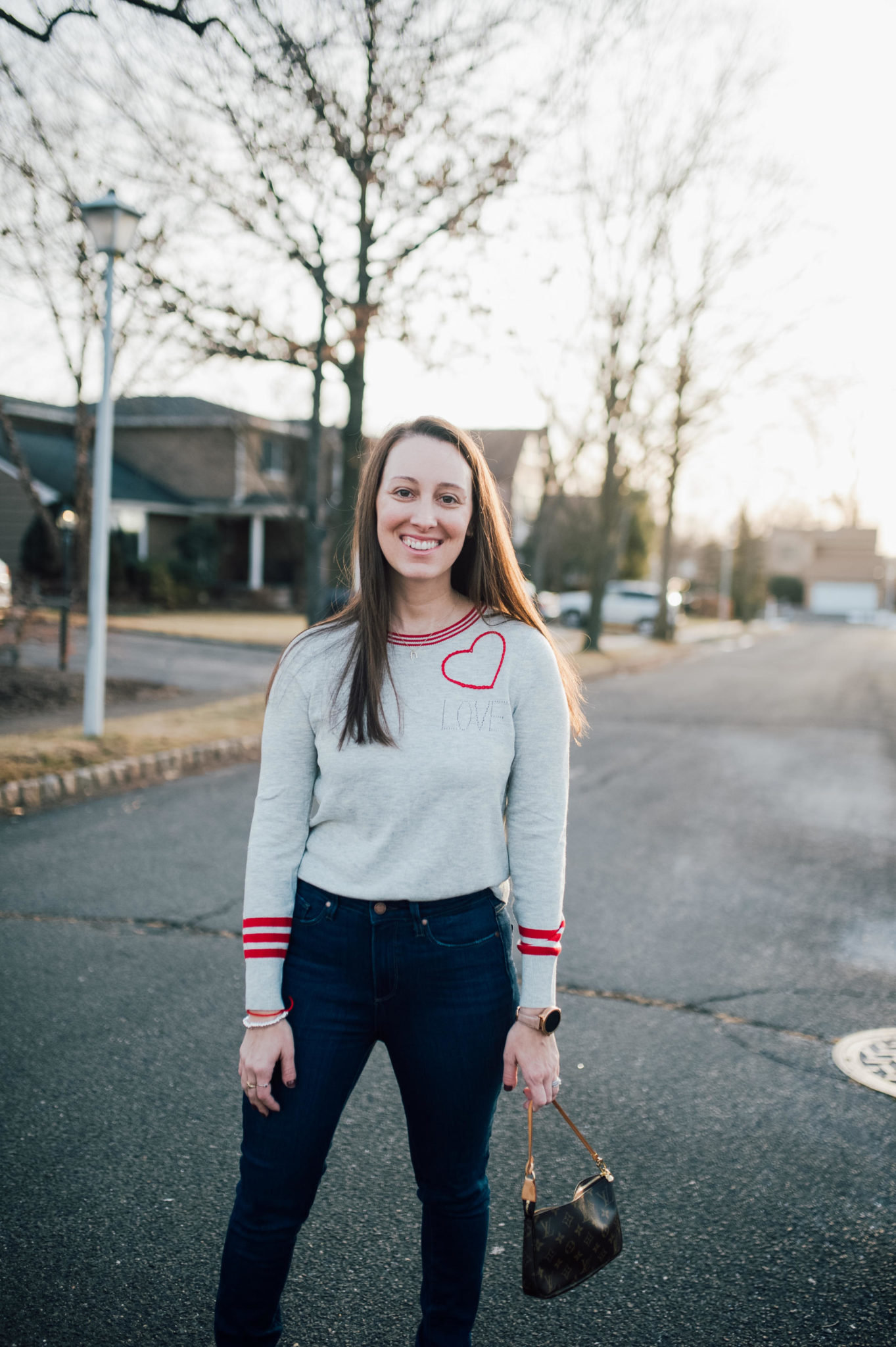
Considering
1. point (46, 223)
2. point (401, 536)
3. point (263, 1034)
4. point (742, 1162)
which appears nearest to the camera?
point (263, 1034)

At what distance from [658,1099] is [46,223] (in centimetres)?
1240

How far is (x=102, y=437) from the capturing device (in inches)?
344

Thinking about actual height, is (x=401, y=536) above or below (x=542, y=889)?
above

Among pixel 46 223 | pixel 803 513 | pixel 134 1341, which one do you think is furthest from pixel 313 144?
pixel 803 513

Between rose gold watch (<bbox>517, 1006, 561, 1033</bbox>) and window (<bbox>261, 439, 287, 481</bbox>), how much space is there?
32.1 meters

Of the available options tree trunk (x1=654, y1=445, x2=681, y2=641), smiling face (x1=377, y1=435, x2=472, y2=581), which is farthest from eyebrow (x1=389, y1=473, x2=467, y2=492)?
tree trunk (x1=654, y1=445, x2=681, y2=641)

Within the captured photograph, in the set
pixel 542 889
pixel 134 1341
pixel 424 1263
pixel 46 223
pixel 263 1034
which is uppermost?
pixel 46 223

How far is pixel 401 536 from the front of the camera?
6.55 ft

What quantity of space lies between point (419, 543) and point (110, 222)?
8077 millimetres

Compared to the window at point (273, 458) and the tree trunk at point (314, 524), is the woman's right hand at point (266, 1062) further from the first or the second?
the window at point (273, 458)

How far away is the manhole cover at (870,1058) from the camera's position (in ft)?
11.8

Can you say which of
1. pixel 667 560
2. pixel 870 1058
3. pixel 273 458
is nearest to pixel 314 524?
pixel 870 1058

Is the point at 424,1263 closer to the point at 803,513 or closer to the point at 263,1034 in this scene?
the point at 263,1034

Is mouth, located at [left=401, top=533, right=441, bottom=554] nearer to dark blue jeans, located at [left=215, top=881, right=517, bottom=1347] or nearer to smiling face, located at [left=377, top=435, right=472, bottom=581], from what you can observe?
smiling face, located at [left=377, top=435, right=472, bottom=581]
